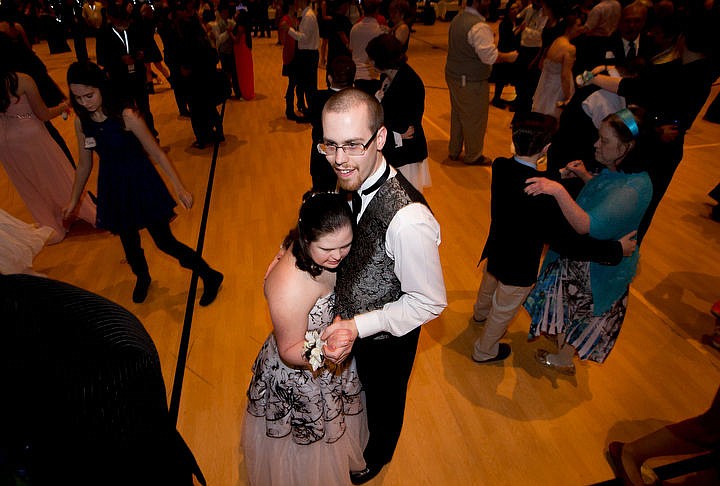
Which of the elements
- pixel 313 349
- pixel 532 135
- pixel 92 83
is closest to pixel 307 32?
pixel 92 83

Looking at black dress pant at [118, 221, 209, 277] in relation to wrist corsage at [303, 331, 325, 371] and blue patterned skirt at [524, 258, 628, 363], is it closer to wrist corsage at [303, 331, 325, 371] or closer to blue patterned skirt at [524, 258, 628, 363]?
wrist corsage at [303, 331, 325, 371]

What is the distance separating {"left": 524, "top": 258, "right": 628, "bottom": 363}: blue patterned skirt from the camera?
2201mm

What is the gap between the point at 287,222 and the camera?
13.9ft

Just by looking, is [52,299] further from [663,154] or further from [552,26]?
[552,26]

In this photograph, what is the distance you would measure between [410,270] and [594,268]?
132cm

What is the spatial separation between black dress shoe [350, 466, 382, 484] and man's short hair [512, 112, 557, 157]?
1.78 metres

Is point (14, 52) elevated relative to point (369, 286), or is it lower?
elevated

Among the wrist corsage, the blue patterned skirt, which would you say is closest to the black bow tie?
the wrist corsage

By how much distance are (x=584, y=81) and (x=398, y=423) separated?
282 cm

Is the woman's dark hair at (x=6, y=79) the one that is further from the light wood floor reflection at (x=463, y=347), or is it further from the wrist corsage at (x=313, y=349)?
the wrist corsage at (x=313, y=349)

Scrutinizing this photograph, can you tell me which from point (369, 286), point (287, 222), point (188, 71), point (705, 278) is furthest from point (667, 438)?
point (188, 71)

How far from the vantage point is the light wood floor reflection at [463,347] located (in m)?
2.21

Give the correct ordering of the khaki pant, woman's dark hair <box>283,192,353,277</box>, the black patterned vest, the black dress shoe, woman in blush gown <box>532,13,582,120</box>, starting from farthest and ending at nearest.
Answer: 1. woman in blush gown <box>532,13,582,120</box>
2. the khaki pant
3. the black dress shoe
4. the black patterned vest
5. woman's dark hair <box>283,192,353,277</box>

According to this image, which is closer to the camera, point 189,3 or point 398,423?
point 398,423
